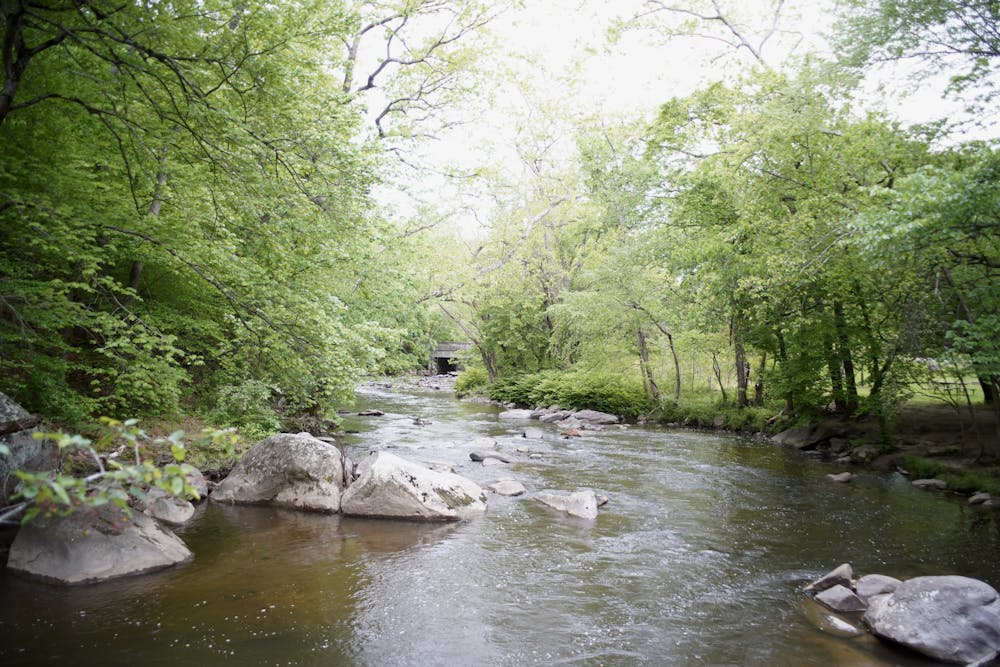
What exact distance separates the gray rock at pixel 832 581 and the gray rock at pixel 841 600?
19cm

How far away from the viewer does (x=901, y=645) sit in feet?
18.3

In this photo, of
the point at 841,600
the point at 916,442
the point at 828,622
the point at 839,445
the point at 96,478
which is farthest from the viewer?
the point at 839,445

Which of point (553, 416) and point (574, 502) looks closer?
point (574, 502)

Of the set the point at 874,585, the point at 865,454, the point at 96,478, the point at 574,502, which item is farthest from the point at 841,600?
the point at 865,454

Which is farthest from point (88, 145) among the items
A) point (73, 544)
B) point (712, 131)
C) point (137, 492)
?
point (712, 131)

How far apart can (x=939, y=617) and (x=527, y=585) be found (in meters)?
4.17

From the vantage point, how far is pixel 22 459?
7.15 m

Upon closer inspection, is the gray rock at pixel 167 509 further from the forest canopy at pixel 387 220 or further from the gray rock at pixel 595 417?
the gray rock at pixel 595 417

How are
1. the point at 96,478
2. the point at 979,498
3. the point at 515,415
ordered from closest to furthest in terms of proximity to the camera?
the point at 96,478, the point at 979,498, the point at 515,415

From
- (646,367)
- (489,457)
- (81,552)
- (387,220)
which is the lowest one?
(489,457)

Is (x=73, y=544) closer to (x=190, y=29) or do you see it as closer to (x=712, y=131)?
(x=190, y=29)

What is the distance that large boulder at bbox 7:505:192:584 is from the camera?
642 cm

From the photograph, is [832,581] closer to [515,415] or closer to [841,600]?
[841,600]

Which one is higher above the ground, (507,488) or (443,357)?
(443,357)
